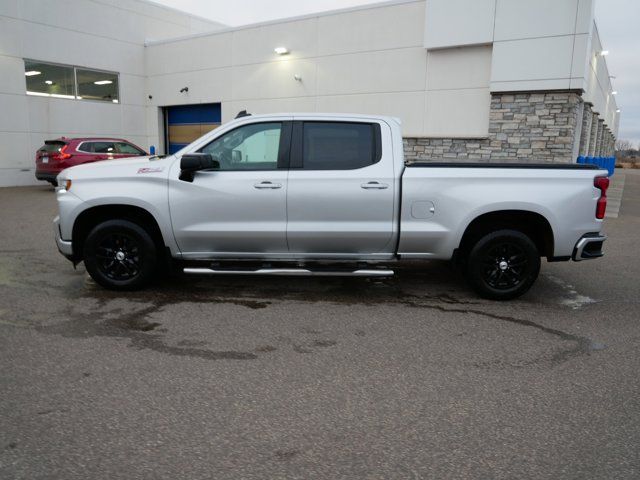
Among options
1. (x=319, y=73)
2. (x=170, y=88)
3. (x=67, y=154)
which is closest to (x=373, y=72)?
(x=319, y=73)

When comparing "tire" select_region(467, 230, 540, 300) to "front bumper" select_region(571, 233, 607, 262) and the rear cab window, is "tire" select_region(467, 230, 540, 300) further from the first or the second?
the rear cab window

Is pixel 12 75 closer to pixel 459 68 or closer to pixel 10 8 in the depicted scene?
pixel 10 8

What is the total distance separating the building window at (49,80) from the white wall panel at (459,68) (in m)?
13.8

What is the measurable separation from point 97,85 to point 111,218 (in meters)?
18.0

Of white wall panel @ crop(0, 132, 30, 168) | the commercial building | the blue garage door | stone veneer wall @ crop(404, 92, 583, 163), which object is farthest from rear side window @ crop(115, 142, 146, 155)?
stone veneer wall @ crop(404, 92, 583, 163)

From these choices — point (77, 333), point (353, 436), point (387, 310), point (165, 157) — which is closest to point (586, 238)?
point (387, 310)

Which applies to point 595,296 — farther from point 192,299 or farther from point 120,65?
point 120,65

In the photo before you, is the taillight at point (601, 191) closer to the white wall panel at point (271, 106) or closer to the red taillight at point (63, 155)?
the white wall panel at point (271, 106)

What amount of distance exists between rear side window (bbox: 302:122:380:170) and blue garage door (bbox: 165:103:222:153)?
16.1m

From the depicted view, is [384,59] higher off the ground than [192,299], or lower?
higher

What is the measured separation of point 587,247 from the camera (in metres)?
5.66

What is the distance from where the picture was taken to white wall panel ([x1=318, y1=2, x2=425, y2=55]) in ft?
52.9

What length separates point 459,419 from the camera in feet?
10.9

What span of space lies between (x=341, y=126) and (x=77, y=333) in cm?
344
